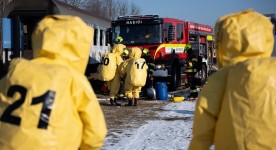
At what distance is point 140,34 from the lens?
1656cm

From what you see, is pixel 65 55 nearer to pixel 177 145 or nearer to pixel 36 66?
pixel 36 66

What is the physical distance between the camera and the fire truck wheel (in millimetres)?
17428

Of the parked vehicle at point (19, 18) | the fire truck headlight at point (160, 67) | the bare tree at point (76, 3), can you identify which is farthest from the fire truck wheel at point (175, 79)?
the bare tree at point (76, 3)

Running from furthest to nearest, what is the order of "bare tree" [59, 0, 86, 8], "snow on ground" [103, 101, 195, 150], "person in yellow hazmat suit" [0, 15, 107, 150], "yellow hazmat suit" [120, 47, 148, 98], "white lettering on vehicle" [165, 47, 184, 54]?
"bare tree" [59, 0, 86, 8] → "white lettering on vehicle" [165, 47, 184, 54] → "yellow hazmat suit" [120, 47, 148, 98] → "snow on ground" [103, 101, 195, 150] → "person in yellow hazmat suit" [0, 15, 107, 150]

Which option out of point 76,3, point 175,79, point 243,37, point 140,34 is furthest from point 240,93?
point 76,3

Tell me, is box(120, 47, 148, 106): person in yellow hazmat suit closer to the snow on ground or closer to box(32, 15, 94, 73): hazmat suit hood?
the snow on ground

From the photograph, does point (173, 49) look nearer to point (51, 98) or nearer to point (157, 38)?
point (157, 38)

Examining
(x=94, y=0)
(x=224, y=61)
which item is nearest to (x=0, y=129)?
(x=224, y=61)

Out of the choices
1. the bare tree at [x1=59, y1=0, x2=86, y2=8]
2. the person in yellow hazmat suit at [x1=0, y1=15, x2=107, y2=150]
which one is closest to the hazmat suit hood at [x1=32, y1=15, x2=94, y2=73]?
the person in yellow hazmat suit at [x1=0, y1=15, x2=107, y2=150]

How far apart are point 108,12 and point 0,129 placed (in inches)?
2827

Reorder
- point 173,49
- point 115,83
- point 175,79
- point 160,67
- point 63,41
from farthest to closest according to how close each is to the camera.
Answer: point 175,79
point 173,49
point 160,67
point 115,83
point 63,41

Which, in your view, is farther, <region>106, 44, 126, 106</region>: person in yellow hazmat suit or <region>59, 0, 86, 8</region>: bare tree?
<region>59, 0, 86, 8</region>: bare tree

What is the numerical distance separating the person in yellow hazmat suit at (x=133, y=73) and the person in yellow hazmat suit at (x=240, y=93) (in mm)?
9367

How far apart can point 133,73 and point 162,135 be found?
14.0 feet
